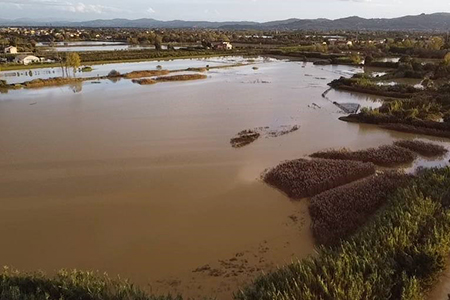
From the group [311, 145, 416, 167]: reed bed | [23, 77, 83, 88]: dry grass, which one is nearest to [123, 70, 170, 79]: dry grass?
[23, 77, 83, 88]: dry grass

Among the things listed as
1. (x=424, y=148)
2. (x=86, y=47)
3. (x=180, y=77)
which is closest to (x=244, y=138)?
(x=424, y=148)

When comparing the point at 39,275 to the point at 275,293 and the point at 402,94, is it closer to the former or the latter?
the point at 275,293

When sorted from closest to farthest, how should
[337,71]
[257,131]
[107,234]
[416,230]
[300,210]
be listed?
1. [416,230]
2. [107,234]
3. [300,210]
4. [257,131]
5. [337,71]

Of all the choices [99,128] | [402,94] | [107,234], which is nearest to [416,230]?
[107,234]

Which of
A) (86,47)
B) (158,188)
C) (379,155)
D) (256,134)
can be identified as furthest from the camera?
(86,47)

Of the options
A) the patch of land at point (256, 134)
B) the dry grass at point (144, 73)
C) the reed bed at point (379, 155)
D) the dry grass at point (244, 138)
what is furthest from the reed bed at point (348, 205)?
the dry grass at point (144, 73)

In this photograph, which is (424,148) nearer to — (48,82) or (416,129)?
(416,129)

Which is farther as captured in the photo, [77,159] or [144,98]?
[144,98]

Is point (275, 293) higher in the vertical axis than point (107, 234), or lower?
higher

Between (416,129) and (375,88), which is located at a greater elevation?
(375,88)
